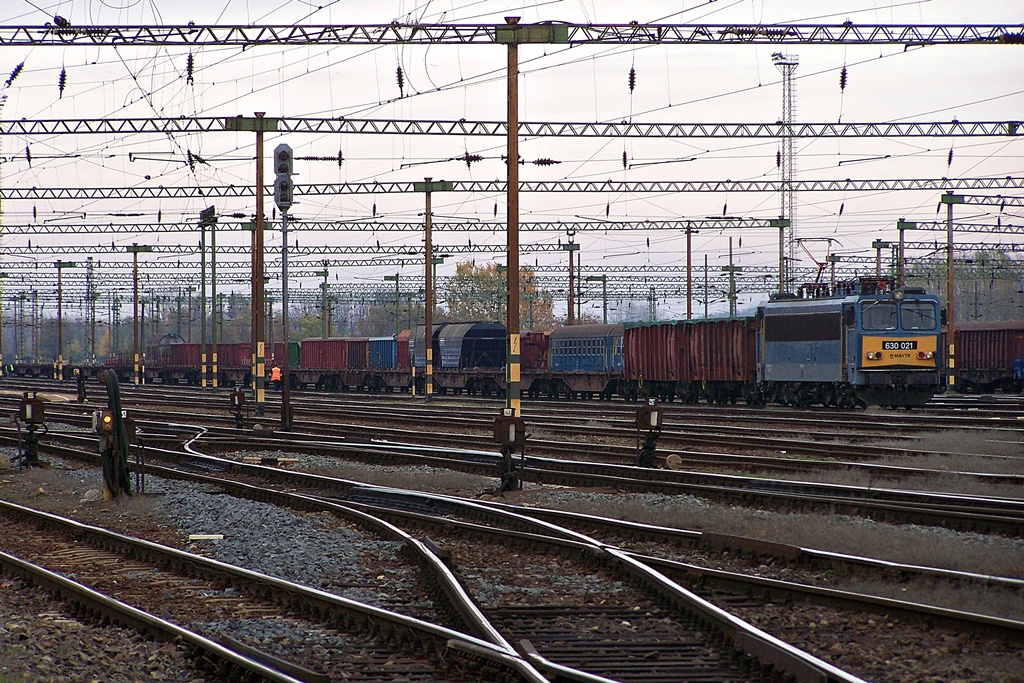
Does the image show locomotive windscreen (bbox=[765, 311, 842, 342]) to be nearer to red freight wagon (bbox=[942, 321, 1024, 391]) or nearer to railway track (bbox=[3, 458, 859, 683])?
red freight wagon (bbox=[942, 321, 1024, 391])

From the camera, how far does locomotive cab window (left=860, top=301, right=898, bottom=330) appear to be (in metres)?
28.4

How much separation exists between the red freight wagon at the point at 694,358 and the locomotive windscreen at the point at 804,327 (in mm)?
1426

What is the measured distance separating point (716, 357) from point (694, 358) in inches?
55.1

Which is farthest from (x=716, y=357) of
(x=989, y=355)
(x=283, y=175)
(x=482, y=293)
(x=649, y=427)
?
(x=482, y=293)

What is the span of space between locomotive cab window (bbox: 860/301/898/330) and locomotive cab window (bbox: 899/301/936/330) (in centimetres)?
28

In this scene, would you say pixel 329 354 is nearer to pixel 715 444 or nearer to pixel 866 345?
pixel 866 345

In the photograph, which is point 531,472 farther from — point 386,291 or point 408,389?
point 386,291

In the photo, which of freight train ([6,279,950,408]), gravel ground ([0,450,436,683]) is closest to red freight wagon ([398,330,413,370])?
freight train ([6,279,950,408])

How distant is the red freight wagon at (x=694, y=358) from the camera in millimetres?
33906

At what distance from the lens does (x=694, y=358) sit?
120ft

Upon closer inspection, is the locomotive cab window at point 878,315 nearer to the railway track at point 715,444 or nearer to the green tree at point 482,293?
the railway track at point 715,444

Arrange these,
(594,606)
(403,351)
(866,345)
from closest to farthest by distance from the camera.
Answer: (594,606), (866,345), (403,351)

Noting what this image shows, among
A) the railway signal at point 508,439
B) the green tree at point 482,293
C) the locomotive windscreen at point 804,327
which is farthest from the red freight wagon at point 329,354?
the railway signal at point 508,439

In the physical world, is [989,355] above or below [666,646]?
above
